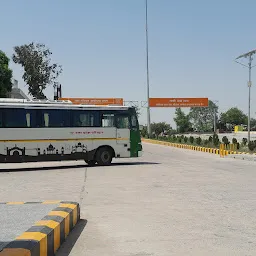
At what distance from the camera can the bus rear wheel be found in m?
19.4

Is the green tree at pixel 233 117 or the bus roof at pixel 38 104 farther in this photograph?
the green tree at pixel 233 117

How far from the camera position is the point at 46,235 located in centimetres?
477

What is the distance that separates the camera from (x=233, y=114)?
12756 centimetres

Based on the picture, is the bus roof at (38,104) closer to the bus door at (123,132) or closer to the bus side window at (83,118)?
the bus side window at (83,118)

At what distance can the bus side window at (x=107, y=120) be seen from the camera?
19531 mm

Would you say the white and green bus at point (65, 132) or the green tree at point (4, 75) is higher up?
the green tree at point (4, 75)

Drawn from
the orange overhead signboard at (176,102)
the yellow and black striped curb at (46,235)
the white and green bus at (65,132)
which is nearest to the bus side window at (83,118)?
the white and green bus at (65,132)

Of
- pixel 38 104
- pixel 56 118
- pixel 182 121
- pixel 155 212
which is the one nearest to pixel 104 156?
pixel 56 118

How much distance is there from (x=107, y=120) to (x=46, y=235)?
14933 millimetres

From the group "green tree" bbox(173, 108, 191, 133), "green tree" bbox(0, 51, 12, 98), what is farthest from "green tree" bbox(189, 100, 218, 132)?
"green tree" bbox(0, 51, 12, 98)

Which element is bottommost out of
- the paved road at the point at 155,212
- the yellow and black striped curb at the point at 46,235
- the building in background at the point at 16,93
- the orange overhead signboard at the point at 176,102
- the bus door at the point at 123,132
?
the paved road at the point at 155,212

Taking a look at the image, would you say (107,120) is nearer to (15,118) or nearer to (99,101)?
(15,118)

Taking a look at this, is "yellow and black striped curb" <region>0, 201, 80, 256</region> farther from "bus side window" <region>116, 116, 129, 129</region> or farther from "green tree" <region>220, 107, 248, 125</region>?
"green tree" <region>220, 107, 248, 125</region>

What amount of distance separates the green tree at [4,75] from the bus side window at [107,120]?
26.7m
